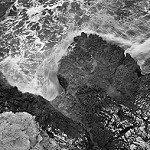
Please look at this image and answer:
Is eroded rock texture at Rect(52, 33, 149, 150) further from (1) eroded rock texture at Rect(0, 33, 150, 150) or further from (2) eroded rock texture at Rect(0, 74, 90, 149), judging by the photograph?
(2) eroded rock texture at Rect(0, 74, 90, 149)

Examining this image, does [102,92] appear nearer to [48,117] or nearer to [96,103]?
[96,103]

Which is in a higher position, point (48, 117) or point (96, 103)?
point (48, 117)

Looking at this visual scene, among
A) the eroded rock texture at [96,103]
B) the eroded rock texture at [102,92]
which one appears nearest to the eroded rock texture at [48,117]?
the eroded rock texture at [96,103]

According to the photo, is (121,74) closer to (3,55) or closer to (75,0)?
(3,55)

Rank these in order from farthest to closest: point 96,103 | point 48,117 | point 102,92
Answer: point 102,92 < point 96,103 < point 48,117

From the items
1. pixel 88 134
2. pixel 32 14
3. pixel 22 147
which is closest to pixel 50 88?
pixel 88 134

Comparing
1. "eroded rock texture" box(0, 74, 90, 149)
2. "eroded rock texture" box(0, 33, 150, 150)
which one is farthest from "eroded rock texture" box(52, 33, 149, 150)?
"eroded rock texture" box(0, 74, 90, 149)

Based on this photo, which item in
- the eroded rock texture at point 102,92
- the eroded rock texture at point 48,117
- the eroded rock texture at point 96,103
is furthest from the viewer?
the eroded rock texture at point 102,92

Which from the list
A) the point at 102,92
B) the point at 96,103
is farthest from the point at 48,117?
the point at 102,92

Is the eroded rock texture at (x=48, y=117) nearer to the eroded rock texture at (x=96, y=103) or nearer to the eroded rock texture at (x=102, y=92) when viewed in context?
the eroded rock texture at (x=96, y=103)

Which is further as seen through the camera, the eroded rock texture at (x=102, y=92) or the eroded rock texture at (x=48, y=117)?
the eroded rock texture at (x=102, y=92)

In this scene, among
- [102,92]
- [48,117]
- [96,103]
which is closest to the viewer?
[48,117]
